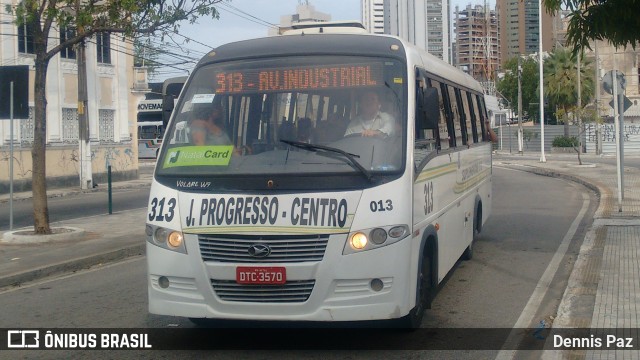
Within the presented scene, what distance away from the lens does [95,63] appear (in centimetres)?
3145

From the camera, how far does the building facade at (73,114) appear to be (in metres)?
26.6

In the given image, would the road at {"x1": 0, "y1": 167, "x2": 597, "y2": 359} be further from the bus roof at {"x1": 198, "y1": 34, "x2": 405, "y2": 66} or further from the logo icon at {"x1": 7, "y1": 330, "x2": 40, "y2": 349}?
the bus roof at {"x1": 198, "y1": 34, "x2": 405, "y2": 66}

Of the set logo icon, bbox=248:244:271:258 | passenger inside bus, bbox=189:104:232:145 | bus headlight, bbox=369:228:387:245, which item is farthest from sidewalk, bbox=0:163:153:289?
bus headlight, bbox=369:228:387:245

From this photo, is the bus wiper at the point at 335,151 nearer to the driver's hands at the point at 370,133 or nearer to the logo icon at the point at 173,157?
the driver's hands at the point at 370,133

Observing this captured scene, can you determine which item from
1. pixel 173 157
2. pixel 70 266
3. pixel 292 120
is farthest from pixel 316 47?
pixel 70 266

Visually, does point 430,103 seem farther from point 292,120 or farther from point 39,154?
point 39,154

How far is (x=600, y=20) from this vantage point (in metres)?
9.11

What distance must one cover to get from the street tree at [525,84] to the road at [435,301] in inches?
3226

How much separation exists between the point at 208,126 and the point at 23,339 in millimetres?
2698

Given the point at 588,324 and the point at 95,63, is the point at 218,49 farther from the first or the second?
the point at 95,63

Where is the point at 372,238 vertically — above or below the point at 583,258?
above

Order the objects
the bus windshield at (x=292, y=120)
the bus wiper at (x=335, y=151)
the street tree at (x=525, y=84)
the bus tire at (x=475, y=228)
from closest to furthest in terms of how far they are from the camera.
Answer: the bus wiper at (x=335, y=151) < the bus windshield at (x=292, y=120) < the bus tire at (x=475, y=228) < the street tree at (x=525, y=84)

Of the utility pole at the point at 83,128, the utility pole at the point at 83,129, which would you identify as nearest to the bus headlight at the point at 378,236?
the utility pole at the point at 83,129

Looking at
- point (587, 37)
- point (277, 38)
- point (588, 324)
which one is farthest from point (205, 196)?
point (587, 37)
